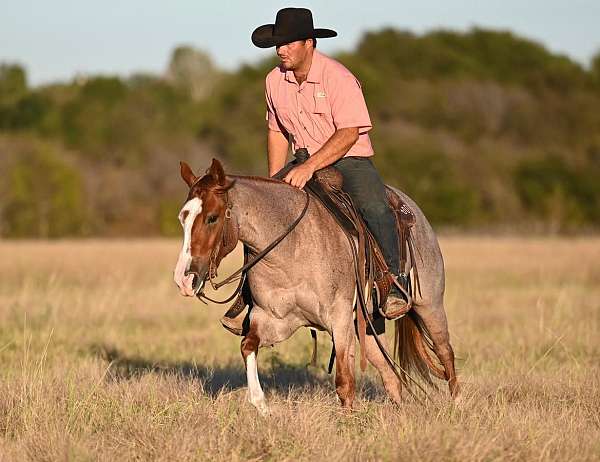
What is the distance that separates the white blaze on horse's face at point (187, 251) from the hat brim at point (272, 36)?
1467 millimetres

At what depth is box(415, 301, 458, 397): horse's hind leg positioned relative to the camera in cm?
839

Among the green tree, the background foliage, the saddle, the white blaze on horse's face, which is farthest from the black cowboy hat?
the background foliage

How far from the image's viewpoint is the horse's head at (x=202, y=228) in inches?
245

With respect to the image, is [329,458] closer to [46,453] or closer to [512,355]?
[46,453]

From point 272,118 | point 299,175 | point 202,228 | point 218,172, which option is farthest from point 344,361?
point 272,118

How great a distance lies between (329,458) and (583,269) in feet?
63.2

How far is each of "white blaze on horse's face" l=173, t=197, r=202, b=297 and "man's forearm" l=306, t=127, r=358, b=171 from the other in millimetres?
1186

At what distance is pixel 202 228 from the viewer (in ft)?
20.6

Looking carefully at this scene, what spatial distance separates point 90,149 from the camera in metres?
62.0

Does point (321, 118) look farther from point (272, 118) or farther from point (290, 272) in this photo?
point (290, 272)

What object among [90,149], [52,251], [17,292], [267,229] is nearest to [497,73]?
[90,149]

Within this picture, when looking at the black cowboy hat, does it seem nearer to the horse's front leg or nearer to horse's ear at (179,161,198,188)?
horse's ear at (179,161,198,188)

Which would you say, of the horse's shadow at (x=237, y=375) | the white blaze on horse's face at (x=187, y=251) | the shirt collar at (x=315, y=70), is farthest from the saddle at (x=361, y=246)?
the white blaze on horse's face at (x=187, y=251)

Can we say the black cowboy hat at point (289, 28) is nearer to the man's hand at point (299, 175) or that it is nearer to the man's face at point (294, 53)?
the man's face at point (294, 53)
